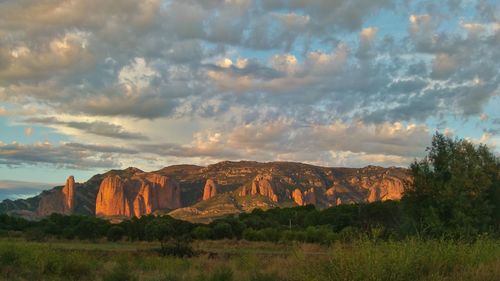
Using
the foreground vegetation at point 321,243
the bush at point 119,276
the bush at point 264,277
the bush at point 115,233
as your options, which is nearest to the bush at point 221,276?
the foreground vegetation at point 321,243

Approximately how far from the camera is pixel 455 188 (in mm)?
51438

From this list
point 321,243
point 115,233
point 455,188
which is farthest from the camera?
point 115,233

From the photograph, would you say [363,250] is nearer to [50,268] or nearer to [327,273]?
[327,273]

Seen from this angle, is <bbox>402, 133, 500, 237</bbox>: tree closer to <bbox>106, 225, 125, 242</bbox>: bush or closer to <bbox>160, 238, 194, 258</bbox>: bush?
<bbox>160, 238, 194, 258</bbox>: bush

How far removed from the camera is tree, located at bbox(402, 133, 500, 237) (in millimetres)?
50125

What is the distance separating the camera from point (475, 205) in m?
51.2

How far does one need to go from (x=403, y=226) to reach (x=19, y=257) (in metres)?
35.0

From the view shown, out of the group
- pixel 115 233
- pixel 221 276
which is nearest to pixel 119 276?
pixel 221 276

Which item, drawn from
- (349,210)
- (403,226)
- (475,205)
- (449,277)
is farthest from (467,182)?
(349,210)

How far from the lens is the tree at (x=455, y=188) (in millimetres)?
50125

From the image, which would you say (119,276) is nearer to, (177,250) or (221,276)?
(221,276)

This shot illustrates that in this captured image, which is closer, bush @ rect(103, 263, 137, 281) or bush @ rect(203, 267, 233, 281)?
bush @ rect(203, 267, 233, 281)

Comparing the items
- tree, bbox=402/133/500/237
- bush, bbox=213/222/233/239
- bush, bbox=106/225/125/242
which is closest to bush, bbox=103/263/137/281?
tree, bbox=402/133/500/237

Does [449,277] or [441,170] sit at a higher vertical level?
[441,170]
